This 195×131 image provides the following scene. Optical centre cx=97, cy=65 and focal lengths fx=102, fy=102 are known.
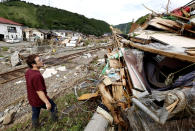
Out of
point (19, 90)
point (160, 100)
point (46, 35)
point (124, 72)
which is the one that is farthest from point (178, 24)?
point (46, 35)

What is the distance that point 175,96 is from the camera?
115cm

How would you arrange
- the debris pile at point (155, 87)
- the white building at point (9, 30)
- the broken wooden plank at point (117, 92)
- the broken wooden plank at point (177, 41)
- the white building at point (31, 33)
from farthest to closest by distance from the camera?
the white building at point (31, 33), the white building at point (9, 30), the broken wooden plank at point (117, 92), the broken wooden plank at point (177, 41), the debris pile at point (155, 87)

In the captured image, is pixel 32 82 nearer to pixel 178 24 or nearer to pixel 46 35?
pixel 178 24

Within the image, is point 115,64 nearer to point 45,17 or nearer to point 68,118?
point 68,118

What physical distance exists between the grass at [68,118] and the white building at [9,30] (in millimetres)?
31211

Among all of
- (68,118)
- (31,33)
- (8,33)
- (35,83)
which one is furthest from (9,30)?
(68,118)

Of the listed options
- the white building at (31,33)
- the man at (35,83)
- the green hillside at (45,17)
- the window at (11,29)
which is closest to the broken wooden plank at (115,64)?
the man at (35,83)

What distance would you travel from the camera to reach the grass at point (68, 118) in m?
2.78

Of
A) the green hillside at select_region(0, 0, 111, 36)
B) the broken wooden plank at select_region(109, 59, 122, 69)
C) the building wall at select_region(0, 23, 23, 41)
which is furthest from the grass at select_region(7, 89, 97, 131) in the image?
the green hillside at select_region(0, 0, 111, 36)

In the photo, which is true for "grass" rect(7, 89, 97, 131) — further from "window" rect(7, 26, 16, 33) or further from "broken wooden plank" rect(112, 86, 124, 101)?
"window" rect(7, 26, 16, 33)

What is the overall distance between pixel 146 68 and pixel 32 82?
10.1 feet

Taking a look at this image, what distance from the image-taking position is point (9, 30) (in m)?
29.5

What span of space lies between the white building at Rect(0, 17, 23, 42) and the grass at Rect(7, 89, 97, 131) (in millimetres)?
31211

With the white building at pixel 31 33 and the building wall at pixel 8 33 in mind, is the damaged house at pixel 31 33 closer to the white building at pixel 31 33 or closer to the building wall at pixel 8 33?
the white building at pixel 31 33
